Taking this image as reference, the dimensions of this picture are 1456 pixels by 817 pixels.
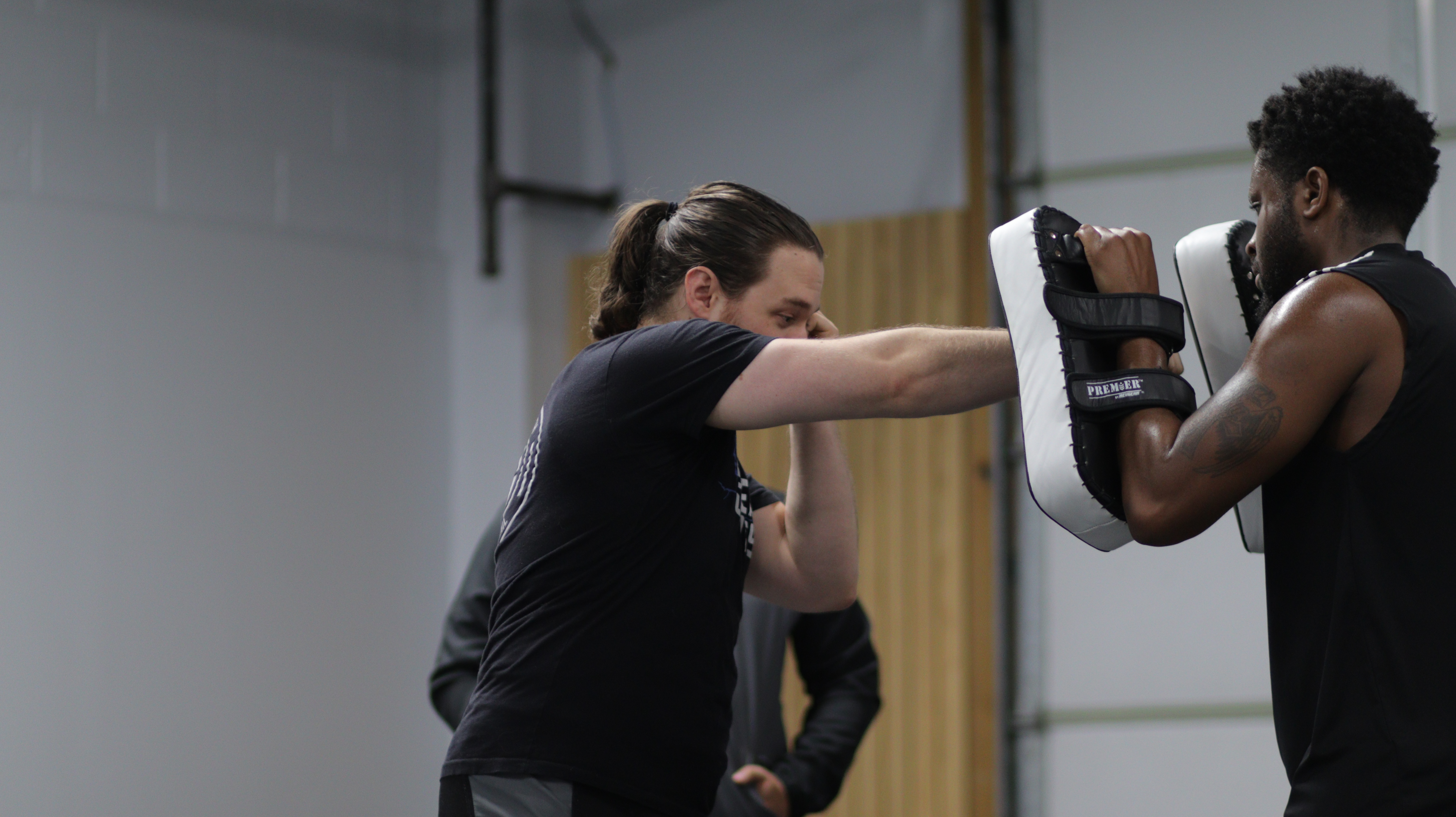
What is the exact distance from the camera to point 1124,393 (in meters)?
→ 1.68

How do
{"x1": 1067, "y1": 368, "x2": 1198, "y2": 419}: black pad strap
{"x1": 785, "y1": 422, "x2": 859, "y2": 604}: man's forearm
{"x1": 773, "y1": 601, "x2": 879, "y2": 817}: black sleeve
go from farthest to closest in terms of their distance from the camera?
{"x1": 773, "y1": 601, "x2": 879, "y2": 817}: black sleeve → {"x1": 785, "y1": 422, "x2": 859, "y2": 604}: man's forearm → {"x1": 1067, "y1": 368, "x2": 1198, "y2": 419}: black pad strap

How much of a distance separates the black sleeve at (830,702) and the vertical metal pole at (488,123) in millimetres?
2416

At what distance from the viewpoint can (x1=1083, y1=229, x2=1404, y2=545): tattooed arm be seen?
157cm

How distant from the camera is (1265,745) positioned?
378cm

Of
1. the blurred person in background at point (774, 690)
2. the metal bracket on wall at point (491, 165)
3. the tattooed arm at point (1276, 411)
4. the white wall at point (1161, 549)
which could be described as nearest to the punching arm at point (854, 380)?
the tattooed arm at point (1276, 411)

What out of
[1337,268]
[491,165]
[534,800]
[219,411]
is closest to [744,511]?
[534,800]

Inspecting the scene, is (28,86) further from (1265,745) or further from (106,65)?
(1265,745)

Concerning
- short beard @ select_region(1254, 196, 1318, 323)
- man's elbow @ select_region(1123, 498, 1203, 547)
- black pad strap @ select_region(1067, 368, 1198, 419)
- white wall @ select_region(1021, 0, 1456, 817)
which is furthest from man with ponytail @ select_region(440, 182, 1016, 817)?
white wall @ select_region(1021, 0, 1456, 817)

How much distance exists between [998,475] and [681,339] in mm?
2566

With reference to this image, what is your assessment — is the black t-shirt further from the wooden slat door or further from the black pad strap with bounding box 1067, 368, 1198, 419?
the wooden slat door

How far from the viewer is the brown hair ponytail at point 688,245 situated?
1.98 meters

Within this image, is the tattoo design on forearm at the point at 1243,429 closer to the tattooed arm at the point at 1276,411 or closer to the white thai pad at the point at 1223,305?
the tattooed arm at the point at 1276,411

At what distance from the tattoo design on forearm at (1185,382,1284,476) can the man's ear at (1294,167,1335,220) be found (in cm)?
26

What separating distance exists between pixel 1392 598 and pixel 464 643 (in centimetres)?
162
